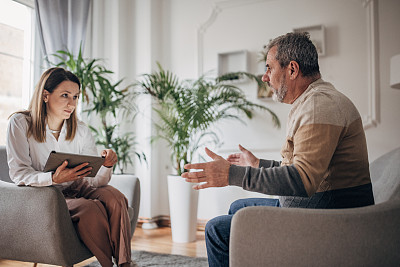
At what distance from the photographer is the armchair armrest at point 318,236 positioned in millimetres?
1024

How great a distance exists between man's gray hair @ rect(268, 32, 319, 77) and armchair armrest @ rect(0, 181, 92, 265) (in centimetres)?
114

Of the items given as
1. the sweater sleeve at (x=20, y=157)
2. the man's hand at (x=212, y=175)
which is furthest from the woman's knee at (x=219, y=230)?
the sweater sleeve at (x=20, y=157)

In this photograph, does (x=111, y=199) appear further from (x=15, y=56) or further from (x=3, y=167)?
(x=15, y=56)

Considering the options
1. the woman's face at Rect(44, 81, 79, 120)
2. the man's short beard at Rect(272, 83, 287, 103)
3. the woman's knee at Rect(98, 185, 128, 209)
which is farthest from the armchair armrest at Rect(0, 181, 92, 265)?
the man's short beard at Rect(272, 83, 287, 103)

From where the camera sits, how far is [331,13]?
3.04m

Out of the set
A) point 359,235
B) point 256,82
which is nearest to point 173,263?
point 359,235

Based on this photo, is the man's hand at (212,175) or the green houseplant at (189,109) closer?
the man's hand at (212,175)

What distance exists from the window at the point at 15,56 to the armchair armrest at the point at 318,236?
2.48 metres

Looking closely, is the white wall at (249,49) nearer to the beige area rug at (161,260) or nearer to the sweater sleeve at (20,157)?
the beige area rug at (161,260)

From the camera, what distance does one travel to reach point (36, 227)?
159 centimetres

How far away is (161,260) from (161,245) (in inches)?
19.4

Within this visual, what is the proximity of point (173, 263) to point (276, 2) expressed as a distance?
2422 millimetres

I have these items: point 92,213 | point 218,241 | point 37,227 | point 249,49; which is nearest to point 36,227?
point 37,227

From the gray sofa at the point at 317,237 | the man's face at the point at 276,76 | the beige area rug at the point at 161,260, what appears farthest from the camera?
the beige area rug at the point at 161,260
